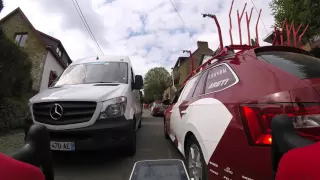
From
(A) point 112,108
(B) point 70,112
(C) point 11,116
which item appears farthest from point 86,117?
(C) point 11,116

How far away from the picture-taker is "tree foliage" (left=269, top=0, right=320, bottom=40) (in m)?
10.3

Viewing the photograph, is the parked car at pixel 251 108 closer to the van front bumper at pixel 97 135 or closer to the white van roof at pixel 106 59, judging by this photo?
the van front bumper at pixel 97 135

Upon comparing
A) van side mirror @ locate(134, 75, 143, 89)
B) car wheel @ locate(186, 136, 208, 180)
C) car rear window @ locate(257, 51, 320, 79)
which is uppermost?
van side mirror @ locate(134, 75, 143, 89)

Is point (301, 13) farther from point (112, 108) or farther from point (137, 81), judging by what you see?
point (112, 108)

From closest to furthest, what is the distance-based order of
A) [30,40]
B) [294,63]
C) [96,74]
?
[294,63]
[96,74]
[30,40]

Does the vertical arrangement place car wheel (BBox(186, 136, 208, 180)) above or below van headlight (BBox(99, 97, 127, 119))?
below

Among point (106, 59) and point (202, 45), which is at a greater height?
point (202, 45)

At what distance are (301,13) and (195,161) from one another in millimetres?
9884

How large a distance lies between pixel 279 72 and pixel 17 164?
203 centimetres

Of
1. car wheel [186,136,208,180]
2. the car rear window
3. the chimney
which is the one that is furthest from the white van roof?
the chimney

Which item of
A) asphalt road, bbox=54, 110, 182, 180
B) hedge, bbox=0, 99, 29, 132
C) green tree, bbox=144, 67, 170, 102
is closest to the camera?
asphalt road, bbox=54, 110, 182, 180

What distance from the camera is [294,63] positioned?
8.04 feet

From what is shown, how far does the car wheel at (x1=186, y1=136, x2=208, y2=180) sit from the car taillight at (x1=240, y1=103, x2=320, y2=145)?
0.93m

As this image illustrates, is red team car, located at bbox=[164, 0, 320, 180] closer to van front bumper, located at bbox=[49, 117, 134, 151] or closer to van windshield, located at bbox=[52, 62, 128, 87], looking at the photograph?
van front bumper, located at bbox=[49, 117, 134, 151]
